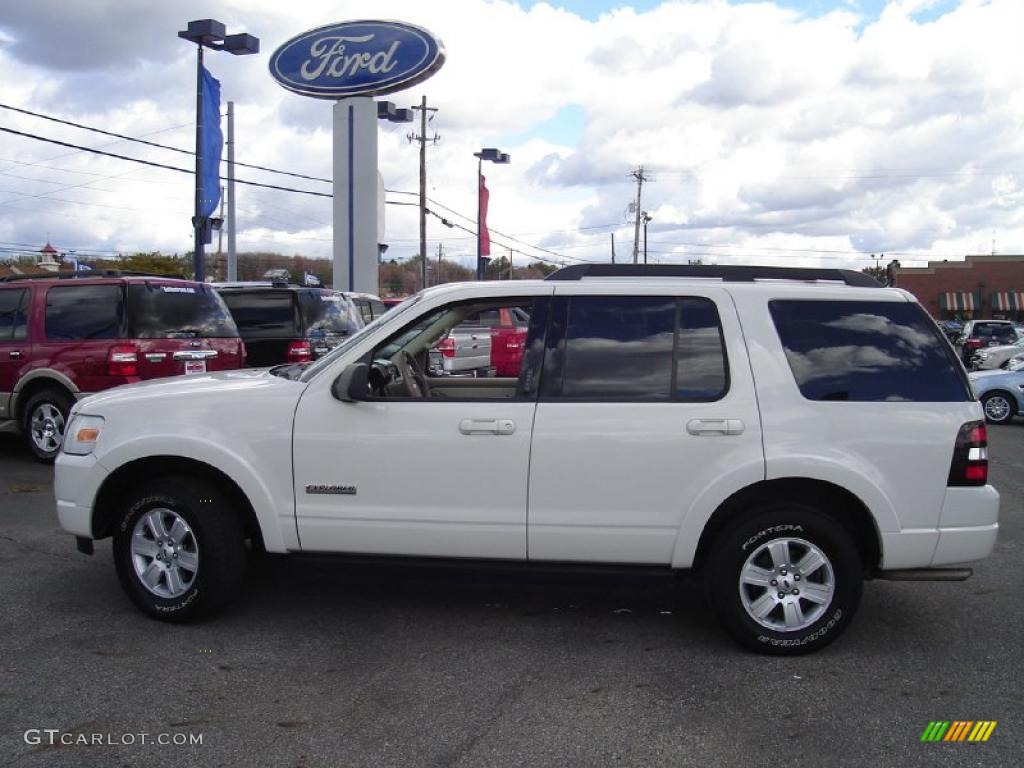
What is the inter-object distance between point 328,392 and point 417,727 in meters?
1.74

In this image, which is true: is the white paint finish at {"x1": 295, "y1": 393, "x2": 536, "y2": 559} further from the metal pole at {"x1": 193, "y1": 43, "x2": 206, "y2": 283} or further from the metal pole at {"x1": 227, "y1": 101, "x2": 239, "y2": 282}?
the metal pole at {"x1": 227, "y1": 101, "x2": 239, "y2": 282}

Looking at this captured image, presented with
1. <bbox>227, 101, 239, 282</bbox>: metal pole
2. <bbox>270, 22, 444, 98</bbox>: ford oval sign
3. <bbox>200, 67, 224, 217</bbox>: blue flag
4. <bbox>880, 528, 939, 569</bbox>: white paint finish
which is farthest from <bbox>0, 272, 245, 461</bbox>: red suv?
<bbox>227, 101, 239, 282</bbox>: metal pole

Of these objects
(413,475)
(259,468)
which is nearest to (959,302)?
(413,475)

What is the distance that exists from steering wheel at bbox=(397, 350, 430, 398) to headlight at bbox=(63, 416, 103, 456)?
5.45ft

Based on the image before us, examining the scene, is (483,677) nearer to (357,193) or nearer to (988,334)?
(357,193)

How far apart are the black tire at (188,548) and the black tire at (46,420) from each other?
5.21 meters

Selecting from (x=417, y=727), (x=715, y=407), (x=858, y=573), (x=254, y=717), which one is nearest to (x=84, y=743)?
(x=254, y=717)

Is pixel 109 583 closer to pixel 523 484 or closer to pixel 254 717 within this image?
pixel 254 717

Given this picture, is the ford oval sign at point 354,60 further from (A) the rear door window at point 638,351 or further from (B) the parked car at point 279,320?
(A) the rear door window at point 638,351

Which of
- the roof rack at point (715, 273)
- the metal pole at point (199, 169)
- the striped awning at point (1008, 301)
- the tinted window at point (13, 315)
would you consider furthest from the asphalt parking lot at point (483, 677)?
the striped awning at point (1008, 301)

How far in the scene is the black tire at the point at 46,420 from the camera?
9.45m

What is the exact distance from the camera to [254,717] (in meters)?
3.84

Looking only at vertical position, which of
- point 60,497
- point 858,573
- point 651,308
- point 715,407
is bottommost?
point 858,573

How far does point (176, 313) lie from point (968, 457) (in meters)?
7.68
